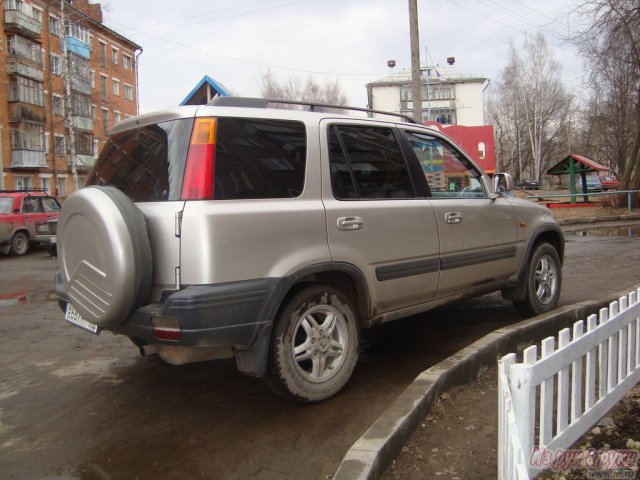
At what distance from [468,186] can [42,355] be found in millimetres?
4195

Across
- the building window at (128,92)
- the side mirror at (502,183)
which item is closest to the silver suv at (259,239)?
the side mirror at (502,183)

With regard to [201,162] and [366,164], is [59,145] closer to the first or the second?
[366,164]

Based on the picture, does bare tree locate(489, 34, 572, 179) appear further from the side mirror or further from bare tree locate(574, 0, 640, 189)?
the side mirror

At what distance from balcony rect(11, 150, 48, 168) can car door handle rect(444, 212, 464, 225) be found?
36967 mm

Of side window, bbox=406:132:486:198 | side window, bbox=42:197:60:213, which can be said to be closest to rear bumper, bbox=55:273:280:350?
side window, bbox=406:132:486:198

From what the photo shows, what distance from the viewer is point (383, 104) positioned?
8131cm

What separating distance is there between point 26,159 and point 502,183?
121 ft

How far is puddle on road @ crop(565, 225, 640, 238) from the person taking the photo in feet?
47.7

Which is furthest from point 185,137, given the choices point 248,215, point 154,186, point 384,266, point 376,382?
point 376,382

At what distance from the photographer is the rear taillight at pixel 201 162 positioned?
117 inches

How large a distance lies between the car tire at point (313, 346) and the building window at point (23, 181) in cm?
3776

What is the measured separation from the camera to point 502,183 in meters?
5.08

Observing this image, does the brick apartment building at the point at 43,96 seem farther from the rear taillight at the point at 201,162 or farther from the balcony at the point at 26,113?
the rear taillight at the point at 201,162

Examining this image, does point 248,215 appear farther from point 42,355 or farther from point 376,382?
point 42,355
